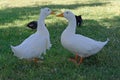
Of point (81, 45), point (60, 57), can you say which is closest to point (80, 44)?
point (81, 45)

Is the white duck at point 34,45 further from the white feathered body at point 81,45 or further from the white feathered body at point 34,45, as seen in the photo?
the white feathered body at point 81,45

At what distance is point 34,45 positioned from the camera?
7.22 metres

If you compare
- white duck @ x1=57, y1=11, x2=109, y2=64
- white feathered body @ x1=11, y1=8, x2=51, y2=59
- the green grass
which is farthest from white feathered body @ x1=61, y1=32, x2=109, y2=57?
white feathered body @ x1=11, y1=8, x2=51, y2=59

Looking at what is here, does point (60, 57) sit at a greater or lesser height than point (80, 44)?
lesser

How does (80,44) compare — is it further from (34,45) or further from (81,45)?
(34,45)

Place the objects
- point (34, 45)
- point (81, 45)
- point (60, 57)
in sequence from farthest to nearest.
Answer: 1. point (60, 57)
2. point (81, 45)
3. point (34, 45)

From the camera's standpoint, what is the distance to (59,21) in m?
12.8

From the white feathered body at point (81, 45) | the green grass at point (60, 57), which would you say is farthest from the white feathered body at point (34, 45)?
the white feathered body at point (81, 45)

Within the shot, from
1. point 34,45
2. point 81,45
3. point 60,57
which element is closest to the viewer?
point 34,45

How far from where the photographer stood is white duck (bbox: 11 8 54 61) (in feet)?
23.0

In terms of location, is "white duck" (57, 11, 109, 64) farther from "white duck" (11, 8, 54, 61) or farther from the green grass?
"white duck" (11, 8, 54, 61)

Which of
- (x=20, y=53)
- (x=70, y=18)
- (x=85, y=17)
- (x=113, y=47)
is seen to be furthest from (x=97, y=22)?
(x=20, y=53)

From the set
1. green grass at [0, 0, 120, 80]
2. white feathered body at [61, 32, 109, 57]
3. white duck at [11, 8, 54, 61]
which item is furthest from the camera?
white feathered body at [61, 32, 109, 57]

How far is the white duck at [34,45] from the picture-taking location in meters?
7.01
